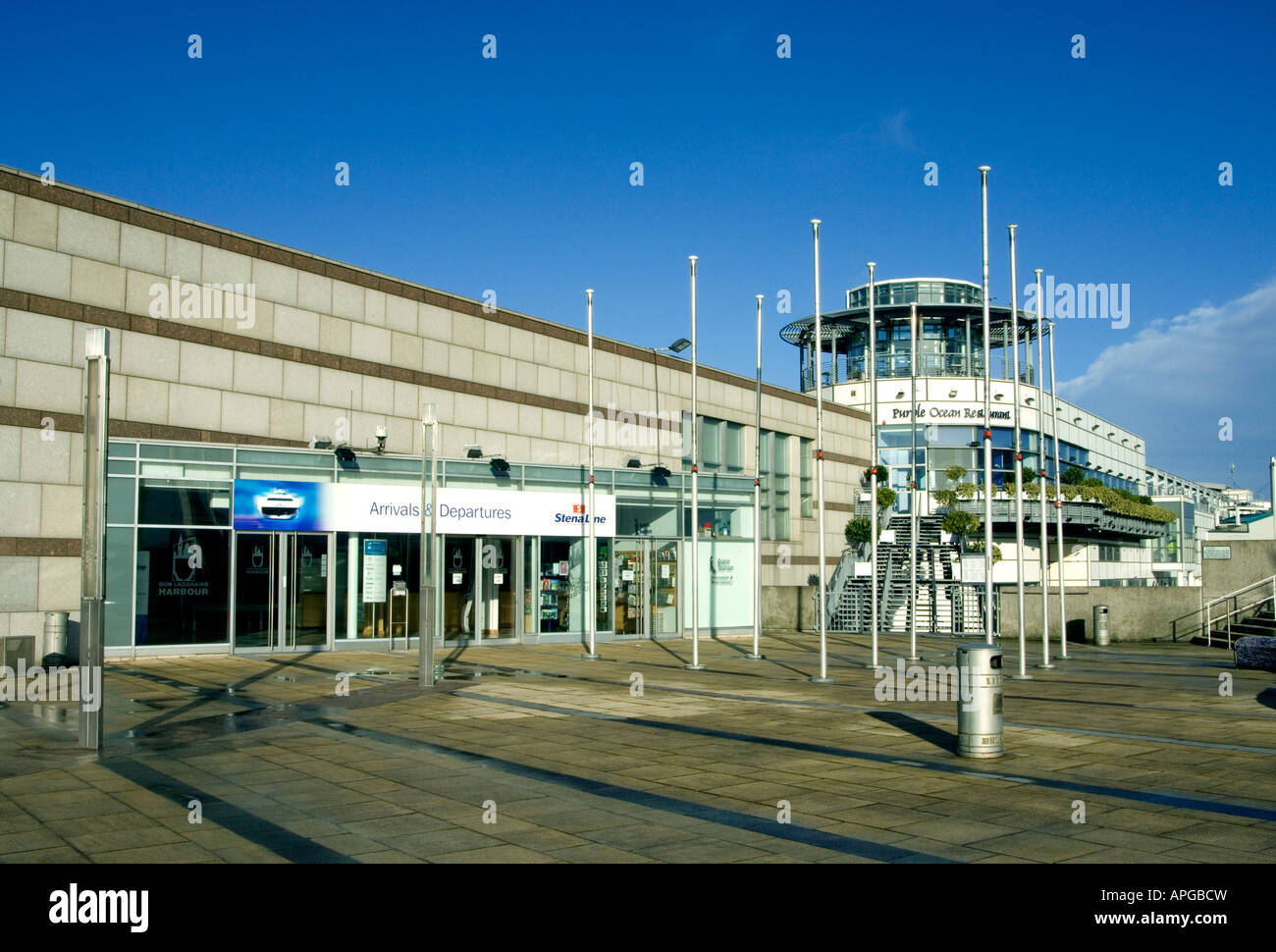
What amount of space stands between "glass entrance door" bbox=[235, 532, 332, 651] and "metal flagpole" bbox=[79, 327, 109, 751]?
39.3 feet

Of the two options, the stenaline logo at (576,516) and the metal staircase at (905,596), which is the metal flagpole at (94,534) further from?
the metal staircase at (905,596)

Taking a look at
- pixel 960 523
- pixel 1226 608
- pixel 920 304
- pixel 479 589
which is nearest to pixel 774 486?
pixel 960 523

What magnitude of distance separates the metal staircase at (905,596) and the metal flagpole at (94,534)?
28481mm

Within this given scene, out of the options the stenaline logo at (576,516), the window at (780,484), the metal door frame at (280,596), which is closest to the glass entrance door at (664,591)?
the stenaline logo at (576,516)

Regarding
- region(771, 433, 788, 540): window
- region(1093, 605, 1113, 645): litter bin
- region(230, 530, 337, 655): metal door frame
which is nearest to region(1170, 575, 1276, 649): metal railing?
region(1093, 605, 1113, 645): litter bin

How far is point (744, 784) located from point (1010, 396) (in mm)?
47890

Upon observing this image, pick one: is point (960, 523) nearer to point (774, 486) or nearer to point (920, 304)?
point (774, 486)

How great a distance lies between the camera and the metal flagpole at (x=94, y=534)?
11.3m

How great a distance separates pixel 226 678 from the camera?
18.9 meters

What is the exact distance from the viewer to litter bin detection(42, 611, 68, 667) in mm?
17531

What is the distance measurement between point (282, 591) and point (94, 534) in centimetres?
1269

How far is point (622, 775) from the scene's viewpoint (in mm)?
10516

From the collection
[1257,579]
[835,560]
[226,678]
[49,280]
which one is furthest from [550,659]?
[1257,579]

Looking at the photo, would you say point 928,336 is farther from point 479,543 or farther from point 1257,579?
point 479,543
